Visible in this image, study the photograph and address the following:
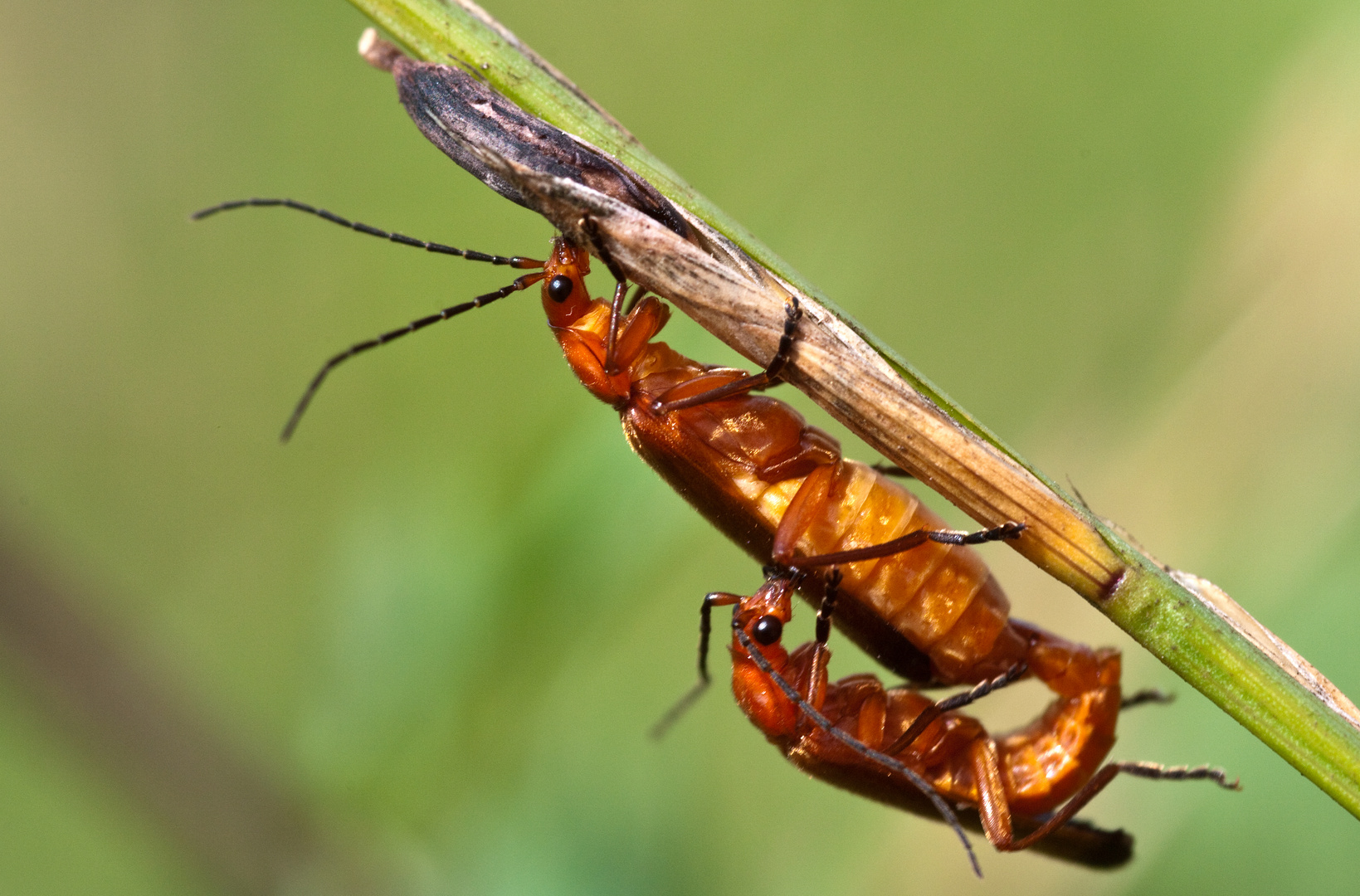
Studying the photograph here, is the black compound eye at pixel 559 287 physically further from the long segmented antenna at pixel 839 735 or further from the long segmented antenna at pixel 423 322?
the long segmented antenna at pixel 839 735

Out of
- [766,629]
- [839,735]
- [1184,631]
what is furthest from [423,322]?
[1184,631]

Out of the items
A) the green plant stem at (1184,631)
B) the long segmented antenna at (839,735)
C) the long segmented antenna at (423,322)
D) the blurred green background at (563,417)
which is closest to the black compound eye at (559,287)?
the long segmented antenna at (423,322)

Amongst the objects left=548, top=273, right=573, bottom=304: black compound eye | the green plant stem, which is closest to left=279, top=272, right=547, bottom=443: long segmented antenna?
left=548, top=273, right=573, bottom=304: black compound eye

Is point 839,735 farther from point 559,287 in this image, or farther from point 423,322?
point 423,322

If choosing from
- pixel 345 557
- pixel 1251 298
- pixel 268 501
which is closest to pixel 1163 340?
pixel 1251 298

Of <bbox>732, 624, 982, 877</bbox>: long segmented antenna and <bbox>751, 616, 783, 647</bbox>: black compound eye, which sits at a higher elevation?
<bbox>751, 616, 783, 647</bbox>: black compound eye

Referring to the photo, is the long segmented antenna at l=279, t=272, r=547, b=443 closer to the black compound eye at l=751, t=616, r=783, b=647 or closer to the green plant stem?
the green plant stem
